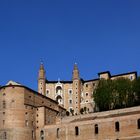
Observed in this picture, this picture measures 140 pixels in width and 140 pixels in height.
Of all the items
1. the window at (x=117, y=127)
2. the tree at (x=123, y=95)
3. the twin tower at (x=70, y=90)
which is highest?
the twin tower at (x=70, y=90)

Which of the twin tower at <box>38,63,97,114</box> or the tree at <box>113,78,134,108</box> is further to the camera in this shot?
the twin tower at <box>38,63,97,114</box>

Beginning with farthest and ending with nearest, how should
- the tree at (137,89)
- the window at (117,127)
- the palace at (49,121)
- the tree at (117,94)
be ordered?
the tree at (117,94), the tree at (137,89), the window at (117,127), the palace at (49,121)

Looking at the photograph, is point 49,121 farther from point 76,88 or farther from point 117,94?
point 76,88

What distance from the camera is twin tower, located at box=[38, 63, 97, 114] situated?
375 feet

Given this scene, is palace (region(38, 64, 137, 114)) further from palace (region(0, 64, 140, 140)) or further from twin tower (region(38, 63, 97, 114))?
palace (region(0, 64, 140, 140))

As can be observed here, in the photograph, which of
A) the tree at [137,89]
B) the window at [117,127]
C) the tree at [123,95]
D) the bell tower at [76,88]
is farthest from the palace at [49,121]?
the bell tower at [76,88]

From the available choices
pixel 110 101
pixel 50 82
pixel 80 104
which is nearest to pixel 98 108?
pixel 110 101

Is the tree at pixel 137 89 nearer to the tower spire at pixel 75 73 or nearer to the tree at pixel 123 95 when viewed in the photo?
the tree at pixel 123 95

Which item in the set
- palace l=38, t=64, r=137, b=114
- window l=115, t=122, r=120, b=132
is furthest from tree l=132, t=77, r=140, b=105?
window l=115, t=122, r=120, b=132

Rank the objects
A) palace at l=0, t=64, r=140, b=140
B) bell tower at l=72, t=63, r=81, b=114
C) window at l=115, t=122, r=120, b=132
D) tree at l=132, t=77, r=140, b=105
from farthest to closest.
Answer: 1. bell tower at l=72, t=63, r=81, b=114
2. tree at l=132, t=77, r=140, b=105
3. window at l=115, t=122, r=120, b=132
4. palace at l=0, t=64, r=140, b=140

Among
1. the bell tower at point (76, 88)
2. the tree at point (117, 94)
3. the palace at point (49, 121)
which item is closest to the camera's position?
the palace at point (49, 121)

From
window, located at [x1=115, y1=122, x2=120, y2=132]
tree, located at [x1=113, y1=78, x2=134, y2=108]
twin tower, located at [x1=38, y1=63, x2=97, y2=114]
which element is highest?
twin tower, located at [x1=38, y1=63, x2=97, y2=114]

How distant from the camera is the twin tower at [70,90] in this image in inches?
4500

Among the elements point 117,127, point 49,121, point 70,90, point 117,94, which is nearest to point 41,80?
point 70,90
